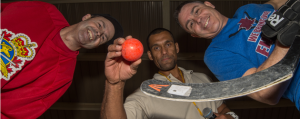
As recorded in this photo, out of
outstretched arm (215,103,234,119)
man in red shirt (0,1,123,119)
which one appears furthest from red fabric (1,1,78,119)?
outstretched arm (215,103,234,119)

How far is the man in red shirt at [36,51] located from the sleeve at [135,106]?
764 millimetres

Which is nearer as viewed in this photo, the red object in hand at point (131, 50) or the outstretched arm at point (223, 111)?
the red object in hand at point (131, 50)

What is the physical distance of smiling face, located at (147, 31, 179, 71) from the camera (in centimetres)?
244

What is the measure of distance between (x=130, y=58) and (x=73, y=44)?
930 mm

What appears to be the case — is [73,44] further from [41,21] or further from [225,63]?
[225,63]

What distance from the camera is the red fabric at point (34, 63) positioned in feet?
4.79

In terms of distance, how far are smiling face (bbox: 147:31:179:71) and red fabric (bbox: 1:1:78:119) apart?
117 centimetres

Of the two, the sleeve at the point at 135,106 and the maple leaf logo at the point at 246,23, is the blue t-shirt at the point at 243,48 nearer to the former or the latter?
the maple leaf logo at the point at 246,23

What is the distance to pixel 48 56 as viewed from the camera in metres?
1.68

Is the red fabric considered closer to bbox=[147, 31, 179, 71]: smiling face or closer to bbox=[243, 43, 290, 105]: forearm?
bbox=[147, 31, 179, 71]: smiling face

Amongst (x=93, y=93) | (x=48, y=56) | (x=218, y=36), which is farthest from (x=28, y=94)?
(x=93, y=93)

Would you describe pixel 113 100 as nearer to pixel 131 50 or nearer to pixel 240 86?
pixel 131 50

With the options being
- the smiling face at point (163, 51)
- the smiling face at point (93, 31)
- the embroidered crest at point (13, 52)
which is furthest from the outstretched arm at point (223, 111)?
the embroidered crest at point (13, 52)

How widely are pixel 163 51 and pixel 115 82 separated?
1.17 m
